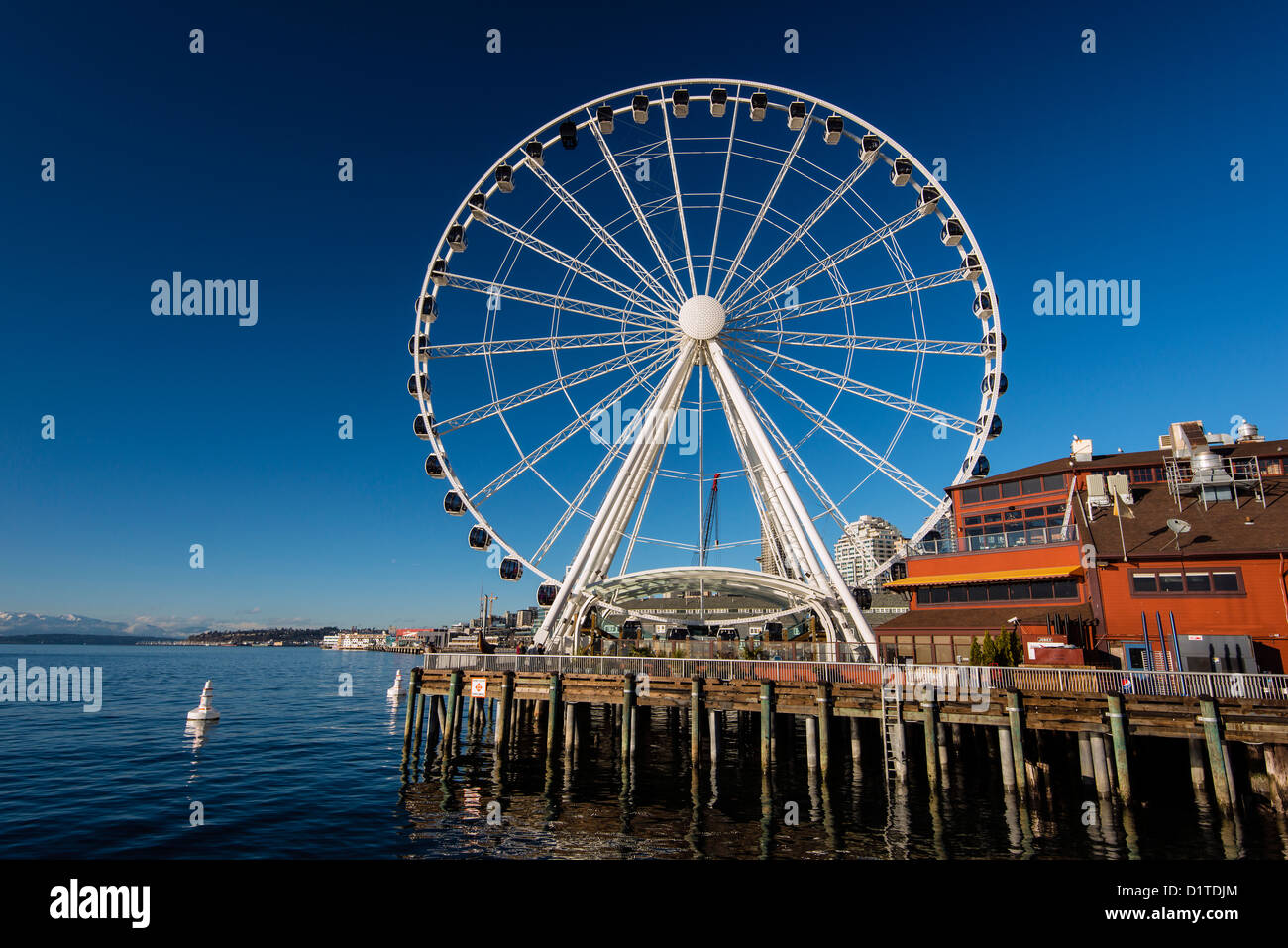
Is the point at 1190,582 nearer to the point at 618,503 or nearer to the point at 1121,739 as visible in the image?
the point at 1121,739

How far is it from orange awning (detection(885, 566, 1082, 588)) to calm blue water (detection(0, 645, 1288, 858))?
30.1ft

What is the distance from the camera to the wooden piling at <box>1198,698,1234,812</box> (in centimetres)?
1941

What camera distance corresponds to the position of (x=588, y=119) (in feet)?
126

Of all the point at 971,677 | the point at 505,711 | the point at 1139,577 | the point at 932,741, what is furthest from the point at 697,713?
the point at 1139,577

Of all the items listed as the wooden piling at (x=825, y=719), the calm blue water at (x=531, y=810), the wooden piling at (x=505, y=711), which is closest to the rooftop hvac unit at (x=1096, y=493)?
the calm blue water at (x=531, y=810)

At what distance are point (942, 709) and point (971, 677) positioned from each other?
1438mm

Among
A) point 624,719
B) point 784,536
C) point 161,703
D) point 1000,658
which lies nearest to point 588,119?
point 784,536

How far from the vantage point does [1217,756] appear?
19.5 meters

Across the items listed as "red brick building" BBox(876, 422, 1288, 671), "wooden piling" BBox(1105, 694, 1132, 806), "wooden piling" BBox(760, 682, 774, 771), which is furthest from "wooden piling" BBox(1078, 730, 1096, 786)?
"wooden piling" BBox(760, 682, 774, 771)

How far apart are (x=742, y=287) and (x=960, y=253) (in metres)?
11.6

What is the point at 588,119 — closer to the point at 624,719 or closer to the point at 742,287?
the point at 742,287

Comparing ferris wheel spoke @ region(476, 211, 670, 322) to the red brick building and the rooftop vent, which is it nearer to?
the red brick building

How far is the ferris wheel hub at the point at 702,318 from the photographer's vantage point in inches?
1414

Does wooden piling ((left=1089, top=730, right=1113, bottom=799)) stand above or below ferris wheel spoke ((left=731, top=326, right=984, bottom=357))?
below
